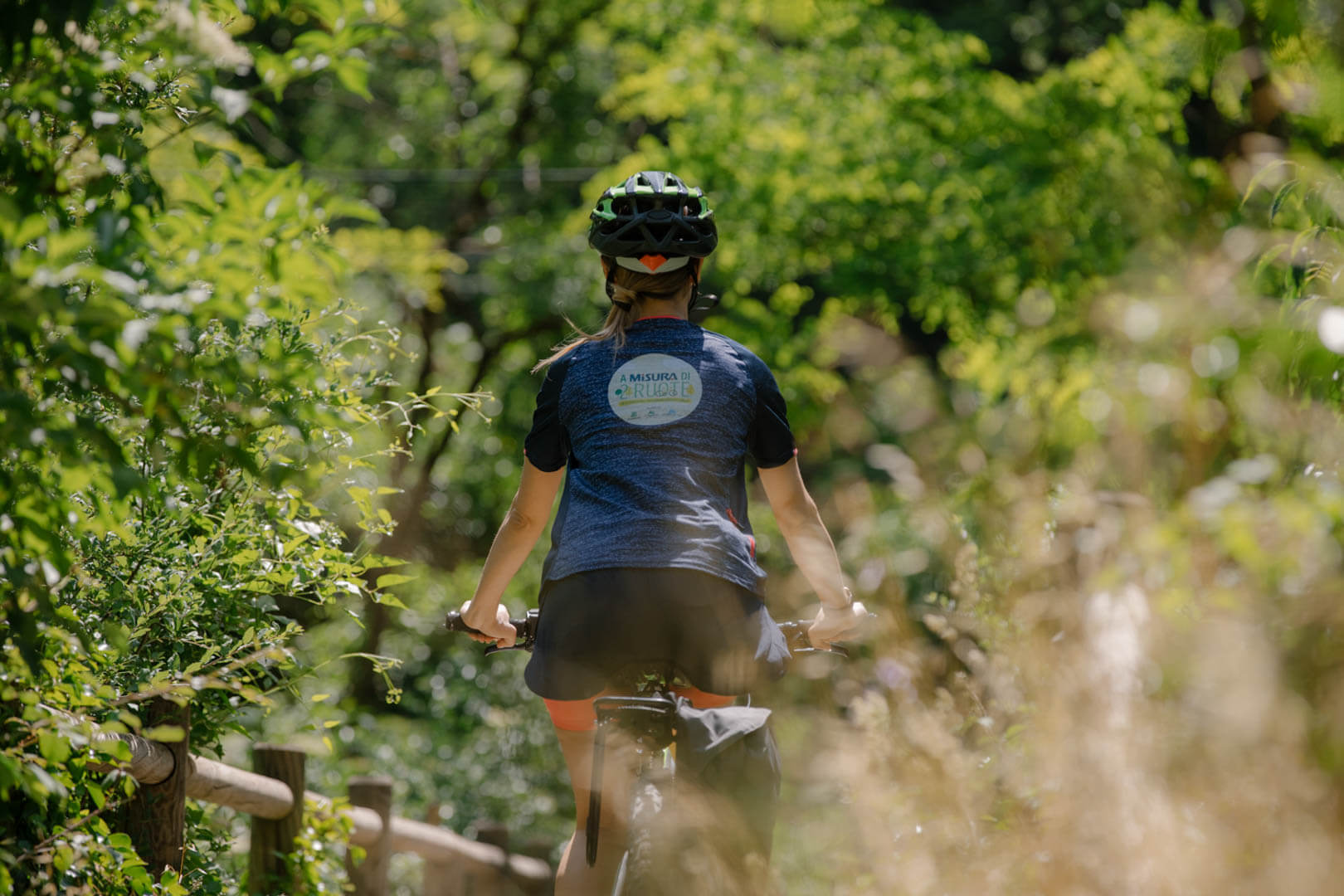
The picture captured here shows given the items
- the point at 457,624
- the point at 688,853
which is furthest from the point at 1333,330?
the point at 457,624

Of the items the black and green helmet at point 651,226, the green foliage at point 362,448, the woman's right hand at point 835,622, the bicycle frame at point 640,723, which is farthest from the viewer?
the black and green helmet at point 651,226

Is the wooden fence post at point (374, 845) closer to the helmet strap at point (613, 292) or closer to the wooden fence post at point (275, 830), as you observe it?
the wooden fence post at point (275, 830)

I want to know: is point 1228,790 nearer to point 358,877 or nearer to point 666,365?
point 666,365

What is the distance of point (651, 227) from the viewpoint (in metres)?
3.01

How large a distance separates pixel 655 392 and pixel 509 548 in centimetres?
58

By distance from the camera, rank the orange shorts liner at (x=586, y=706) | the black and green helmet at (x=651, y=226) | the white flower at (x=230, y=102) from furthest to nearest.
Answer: the black and green helmet at (x=651, y=226), the orange shorts liner at (x=586, y=706), the white flower at (x=230, y=102)

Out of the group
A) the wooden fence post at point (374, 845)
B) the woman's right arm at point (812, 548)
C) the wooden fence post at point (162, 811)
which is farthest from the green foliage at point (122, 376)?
the wooden fence post at point (374, 845)

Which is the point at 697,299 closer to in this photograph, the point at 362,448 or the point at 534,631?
the point at 534,631

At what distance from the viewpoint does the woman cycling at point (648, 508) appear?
8.60ft

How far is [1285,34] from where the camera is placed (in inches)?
75.0

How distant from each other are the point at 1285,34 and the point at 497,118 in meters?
14.1

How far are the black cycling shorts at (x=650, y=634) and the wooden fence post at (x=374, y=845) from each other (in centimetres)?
270

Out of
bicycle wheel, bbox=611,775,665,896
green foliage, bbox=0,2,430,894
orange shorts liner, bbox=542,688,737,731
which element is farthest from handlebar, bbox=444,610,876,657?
bicycle wheel, bbox=611,775,665,896

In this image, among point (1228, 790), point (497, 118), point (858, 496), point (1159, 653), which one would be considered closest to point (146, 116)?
point (858, 496)
